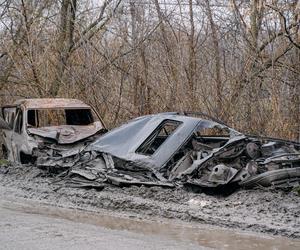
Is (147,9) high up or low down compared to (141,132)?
up

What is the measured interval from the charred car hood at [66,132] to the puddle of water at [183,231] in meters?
3.54

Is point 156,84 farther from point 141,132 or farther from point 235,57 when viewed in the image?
point 141,132

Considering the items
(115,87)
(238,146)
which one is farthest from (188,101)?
(238,146)

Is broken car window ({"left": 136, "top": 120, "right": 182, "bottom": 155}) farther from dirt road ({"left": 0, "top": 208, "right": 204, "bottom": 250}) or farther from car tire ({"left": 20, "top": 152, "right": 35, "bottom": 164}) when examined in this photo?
car tire ({"left": 20, "top": 152, "right": 35, "bottom": 164})

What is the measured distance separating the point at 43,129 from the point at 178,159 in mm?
4157

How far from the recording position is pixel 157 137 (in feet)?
29.2

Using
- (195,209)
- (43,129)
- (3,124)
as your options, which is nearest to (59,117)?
(3,124)

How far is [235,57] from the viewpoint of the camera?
1330cm

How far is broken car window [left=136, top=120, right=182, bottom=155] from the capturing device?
337 inches

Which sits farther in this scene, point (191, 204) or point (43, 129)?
point (43, 129)

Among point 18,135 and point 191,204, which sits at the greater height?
point 18,135

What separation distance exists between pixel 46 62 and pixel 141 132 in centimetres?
822

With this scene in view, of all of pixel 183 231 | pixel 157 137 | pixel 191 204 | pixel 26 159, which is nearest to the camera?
pixel 183 231

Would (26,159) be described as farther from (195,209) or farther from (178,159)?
(195,209)
